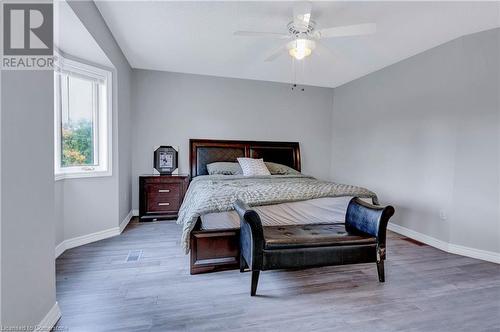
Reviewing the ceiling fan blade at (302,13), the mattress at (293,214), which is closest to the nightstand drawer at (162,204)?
the mattress at (293,214)

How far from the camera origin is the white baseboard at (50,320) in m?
1.52

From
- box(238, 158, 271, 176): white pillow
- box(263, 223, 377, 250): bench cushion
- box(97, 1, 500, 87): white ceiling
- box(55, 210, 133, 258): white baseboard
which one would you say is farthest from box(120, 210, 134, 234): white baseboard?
box(97, 1, 500, 87): white ceiling

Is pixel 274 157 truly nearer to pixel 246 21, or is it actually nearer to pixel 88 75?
pixel 246 21

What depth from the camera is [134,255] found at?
9.21 feet

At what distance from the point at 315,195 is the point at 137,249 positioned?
2.19m

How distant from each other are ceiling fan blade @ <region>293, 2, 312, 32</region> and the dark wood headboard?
266cm

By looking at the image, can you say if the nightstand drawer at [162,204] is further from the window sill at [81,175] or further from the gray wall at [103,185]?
Answer: the window sill at [81,175]

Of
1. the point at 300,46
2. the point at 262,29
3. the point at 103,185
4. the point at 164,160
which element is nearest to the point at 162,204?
the point at 164,160

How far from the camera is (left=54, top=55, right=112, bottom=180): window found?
2.89 metres

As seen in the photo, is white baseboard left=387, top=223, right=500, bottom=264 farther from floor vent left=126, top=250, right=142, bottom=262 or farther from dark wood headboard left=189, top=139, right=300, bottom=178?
floor vent left=126, top=250, right=142, bottom=262

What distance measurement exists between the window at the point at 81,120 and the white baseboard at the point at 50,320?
1535mm

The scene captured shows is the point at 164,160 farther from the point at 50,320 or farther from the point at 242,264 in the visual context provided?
the point at 50,320

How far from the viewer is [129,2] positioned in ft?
7.95

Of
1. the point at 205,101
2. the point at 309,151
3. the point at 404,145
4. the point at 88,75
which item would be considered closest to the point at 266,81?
the point at 205,101
